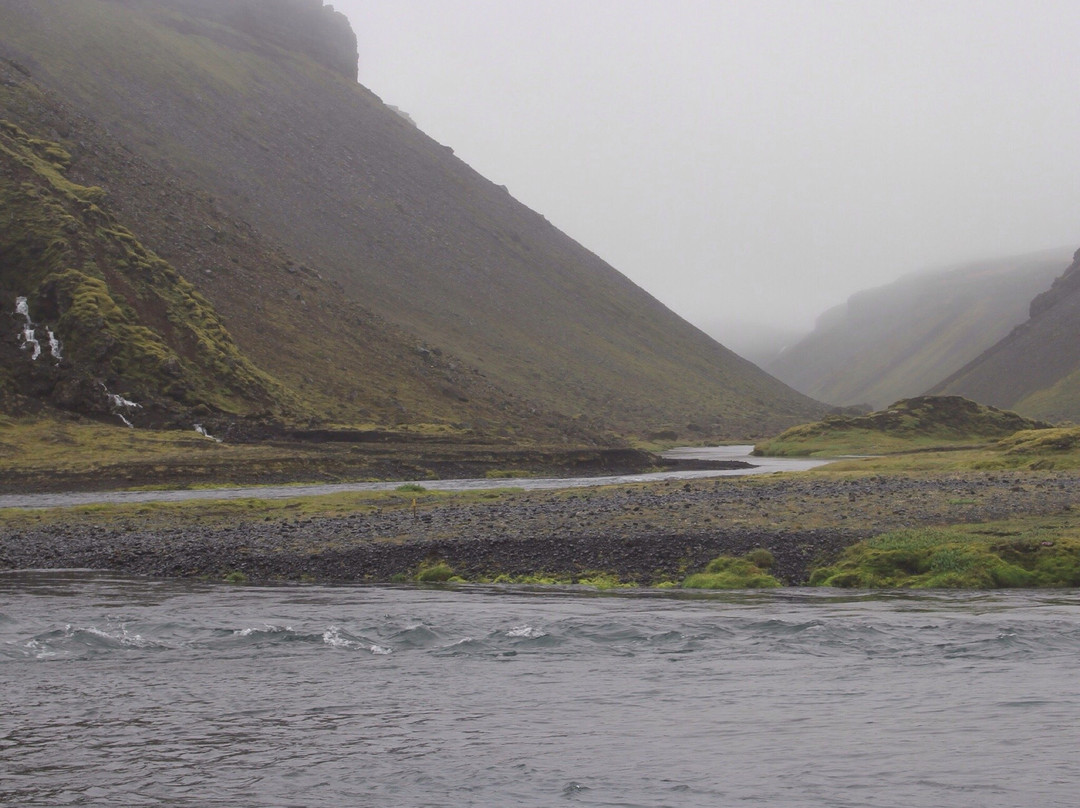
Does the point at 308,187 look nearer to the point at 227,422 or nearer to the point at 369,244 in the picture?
the point at 369,244

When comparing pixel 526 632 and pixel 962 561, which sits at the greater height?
pixel 962 561

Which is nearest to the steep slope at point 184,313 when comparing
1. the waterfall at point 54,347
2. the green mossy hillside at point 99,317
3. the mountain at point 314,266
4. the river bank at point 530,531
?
the green mossy hillside at point 99,317

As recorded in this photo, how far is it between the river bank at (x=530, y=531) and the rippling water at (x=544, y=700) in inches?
173

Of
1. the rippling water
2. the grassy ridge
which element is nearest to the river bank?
the grassy ridge

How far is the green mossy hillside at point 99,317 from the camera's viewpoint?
257 feet

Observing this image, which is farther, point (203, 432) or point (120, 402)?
point (120, 402)

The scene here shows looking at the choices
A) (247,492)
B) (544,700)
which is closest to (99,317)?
(247,492)

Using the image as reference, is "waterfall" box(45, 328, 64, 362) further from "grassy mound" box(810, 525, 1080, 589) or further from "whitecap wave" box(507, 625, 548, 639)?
"whitecap wave" box(507, 625, 548, 639)

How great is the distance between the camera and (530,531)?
32.4 m

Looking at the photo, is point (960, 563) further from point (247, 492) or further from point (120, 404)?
point (120, 404)

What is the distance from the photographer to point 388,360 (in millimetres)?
117000

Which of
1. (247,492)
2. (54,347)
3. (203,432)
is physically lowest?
(247,492)

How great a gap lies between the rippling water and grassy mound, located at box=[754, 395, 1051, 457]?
246ft

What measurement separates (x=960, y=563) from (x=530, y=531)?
12338mm
